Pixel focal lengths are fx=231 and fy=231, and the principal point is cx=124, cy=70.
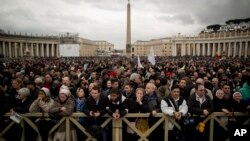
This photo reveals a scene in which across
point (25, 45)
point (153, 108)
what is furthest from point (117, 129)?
point (25, 45)

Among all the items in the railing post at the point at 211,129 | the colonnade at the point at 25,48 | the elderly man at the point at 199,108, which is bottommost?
the railing post at the point at 211,129

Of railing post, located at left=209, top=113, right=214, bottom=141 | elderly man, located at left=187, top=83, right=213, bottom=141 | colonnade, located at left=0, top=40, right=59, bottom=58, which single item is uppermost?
colonnade, located at left=0, top=40, right=59, bottom=58

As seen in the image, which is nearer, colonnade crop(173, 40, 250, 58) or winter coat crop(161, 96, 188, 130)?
winter coat crop(161, 96, 188, 130)

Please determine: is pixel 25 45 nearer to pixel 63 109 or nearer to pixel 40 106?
pixel 40 106

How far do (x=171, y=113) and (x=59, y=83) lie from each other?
5.78 metres

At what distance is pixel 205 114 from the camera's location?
5.32m

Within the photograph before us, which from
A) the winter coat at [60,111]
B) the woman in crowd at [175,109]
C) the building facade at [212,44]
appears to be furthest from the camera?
the building facade at [212,44]

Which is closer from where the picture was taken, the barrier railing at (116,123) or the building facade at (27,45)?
the barrier railing at (116,123)

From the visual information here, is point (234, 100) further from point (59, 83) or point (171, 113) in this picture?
point (59, 83)

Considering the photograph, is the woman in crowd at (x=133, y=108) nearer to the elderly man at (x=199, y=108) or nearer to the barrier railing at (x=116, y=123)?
the barrier railing at (x=116, y=123)

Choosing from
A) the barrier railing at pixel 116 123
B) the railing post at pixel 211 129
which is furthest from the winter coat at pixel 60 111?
the railing post at pixel 211 129

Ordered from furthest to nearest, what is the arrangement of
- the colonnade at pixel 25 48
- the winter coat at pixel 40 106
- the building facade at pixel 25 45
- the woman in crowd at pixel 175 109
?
1. the colonnade at pixel 25 48
2. the building facade at pixel 25 45
3. the winter coat at pixel 40 106
4. the woman in crowd at pixel 175 109

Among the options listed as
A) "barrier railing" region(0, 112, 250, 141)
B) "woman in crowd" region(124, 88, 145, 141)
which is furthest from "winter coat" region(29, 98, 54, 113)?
"woman in crowd" region(124, 88, 145, 141)

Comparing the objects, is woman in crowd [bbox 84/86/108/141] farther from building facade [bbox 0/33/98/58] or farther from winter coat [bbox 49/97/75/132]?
building facade [bbox 0/33/98/58]
